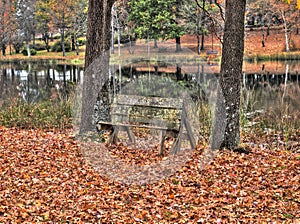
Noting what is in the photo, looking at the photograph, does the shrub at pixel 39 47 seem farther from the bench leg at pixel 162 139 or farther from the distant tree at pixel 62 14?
the bench leg at pixel 162 139

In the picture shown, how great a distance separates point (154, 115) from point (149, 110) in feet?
0.47

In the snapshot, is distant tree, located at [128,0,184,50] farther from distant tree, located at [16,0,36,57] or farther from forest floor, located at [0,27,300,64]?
distant tree, located at [16,0,36,57]

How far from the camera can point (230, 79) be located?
742 centimetres

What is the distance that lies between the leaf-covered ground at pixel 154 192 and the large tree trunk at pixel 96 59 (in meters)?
1.09

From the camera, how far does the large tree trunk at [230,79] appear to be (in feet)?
23.8

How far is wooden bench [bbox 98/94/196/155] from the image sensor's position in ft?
24.3

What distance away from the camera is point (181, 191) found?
575 cm

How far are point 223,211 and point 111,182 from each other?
181 cm

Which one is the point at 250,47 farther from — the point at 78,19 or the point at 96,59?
the point at 96,59

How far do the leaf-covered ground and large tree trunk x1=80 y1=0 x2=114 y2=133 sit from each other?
43.0 inches

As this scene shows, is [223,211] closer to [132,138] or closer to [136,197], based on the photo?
[136,197]

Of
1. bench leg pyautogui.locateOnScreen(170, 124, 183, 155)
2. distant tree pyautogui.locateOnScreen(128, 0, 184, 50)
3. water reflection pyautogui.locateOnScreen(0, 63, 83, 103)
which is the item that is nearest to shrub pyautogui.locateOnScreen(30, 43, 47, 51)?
distant tree pyautogui.locateOnScreen(128, 0, 184, 50)

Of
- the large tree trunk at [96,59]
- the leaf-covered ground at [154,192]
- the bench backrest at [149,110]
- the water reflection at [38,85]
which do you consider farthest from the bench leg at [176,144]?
the water reflection at [38,85]

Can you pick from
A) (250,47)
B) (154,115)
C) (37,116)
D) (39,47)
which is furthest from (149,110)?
(39,47)
